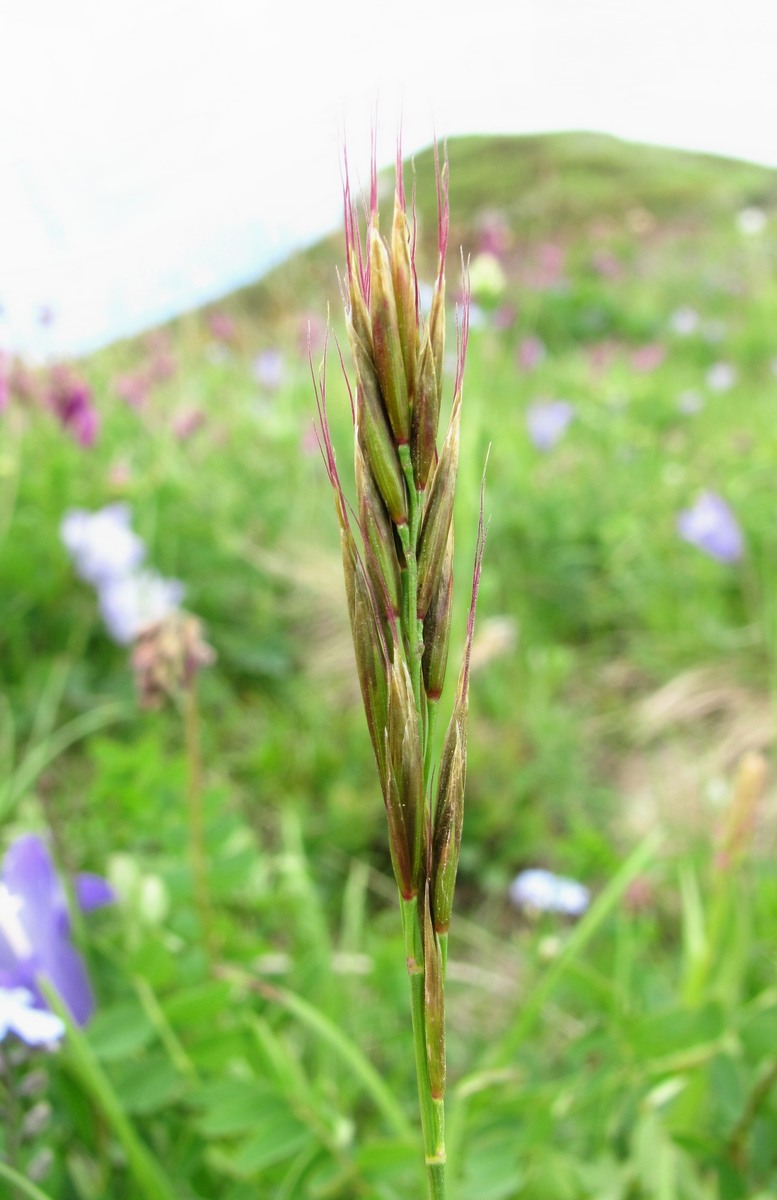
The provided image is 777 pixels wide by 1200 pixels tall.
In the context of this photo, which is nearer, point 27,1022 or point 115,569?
point 27,1022

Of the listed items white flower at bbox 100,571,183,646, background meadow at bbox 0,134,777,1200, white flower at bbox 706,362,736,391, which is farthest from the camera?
white flower at bbox 706,362,736,391

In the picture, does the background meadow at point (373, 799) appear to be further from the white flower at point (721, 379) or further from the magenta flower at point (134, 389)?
the white flower at point (721, 379)

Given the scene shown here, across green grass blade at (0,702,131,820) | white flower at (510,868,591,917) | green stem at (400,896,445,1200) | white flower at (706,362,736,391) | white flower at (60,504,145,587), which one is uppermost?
green stem at (400,896,445,1200)

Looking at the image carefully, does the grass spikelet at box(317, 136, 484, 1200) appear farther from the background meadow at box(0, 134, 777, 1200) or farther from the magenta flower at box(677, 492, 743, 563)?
the magenta flower at box(677, 492, 743, 563)

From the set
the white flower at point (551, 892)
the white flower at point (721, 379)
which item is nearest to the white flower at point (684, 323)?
the white flower at point (721, 379)

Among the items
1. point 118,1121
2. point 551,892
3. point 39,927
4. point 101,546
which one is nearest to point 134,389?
point 101,546

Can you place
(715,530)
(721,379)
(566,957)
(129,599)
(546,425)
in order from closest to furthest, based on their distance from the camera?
(566,957), (129,599), (715,530), (546,425), (721,379)

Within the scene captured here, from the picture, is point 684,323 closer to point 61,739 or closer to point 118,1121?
point 61,739

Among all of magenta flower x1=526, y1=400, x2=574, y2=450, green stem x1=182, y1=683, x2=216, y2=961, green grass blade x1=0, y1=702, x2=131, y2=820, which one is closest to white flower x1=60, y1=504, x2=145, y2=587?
green grass blade x1=0, y1=702, x2=131, y2=820
